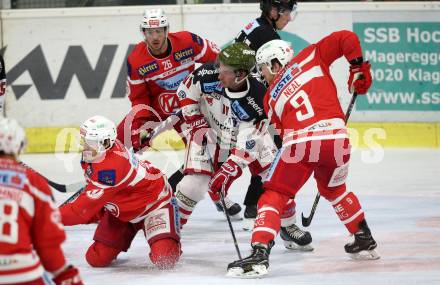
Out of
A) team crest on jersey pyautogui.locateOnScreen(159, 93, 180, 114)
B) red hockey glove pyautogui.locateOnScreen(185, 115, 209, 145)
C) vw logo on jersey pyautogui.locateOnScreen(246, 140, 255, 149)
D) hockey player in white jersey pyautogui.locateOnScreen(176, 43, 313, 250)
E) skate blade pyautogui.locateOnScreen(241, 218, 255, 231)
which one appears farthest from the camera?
team crest on jersey pyautogui.locateOnScreen(159, 93, 180, 114)

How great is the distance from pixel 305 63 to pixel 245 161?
72cm

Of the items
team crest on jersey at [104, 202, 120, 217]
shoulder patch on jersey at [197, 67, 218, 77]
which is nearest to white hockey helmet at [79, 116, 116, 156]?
team crest on jersey at [104, 202, 120, 217]

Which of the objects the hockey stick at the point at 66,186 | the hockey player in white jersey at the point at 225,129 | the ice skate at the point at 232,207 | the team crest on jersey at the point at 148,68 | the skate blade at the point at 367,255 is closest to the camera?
the skate blade at the point at 367,255

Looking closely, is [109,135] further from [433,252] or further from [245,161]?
[433,252]

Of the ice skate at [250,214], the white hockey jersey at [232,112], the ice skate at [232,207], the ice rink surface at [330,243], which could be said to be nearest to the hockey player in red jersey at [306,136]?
the ice rink surface at [330,243]

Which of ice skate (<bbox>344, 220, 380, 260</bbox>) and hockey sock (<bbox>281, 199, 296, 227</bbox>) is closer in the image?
ice skate (<bbox>344, 220, 380, 260</bbox>)

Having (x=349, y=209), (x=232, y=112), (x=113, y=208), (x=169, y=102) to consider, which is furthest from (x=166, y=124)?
(x=349, y=209)

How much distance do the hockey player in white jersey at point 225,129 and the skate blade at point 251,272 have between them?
1.95 ft

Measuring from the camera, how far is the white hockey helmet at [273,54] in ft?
14.9

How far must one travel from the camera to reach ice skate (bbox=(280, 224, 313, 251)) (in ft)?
16.2

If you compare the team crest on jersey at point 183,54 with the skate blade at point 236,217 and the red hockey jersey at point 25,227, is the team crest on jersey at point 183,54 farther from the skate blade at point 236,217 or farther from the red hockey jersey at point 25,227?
the red hockey jersey at point 25,227

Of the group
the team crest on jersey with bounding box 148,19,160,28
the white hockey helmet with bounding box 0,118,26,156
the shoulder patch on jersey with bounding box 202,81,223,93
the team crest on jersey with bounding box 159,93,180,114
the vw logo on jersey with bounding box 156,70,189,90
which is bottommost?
the white hockey helmet with bounding box 0,118,26,156

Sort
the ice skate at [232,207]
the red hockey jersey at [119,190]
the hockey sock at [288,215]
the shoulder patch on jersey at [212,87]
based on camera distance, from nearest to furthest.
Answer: the red hockey jersey at [119,190]
the hockey sock at [288,215]
the shoulder patch on jersey at [212,87]
the ice skate at [232,207]

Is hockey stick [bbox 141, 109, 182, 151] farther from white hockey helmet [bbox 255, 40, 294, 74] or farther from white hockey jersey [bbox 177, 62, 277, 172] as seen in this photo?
white hockey helmet [bbox 255, 40, 294, 74]
